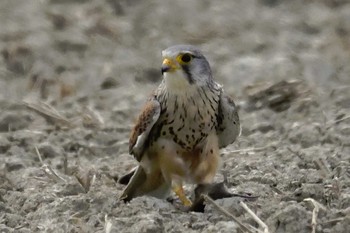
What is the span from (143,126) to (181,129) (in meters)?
0.22

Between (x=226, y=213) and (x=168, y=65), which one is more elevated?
(x=168, y=65)

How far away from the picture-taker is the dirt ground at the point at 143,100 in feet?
20.9

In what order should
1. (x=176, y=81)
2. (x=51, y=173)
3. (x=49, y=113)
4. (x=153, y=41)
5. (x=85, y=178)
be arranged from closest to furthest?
(x=176, y=81) < (x=85, y=178) < (x=51, y=173) < (x=49, y=113) < (x=153, y=41)

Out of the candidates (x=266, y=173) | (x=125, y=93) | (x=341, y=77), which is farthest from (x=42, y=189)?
(x=341, y=77)

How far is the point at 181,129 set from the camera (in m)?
6.75

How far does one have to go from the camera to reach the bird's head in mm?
6723

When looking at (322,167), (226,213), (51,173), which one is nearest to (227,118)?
(322,167)

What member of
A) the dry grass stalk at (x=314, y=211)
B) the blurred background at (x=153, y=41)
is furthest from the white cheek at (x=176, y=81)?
the blurred background at (x=153, y=41)

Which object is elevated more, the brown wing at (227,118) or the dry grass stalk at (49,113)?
the brown wing at (227,118)

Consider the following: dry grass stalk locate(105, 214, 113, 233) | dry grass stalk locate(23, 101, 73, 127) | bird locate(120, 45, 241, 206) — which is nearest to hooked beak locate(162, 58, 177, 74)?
bird locate(120, 45, 241, 206)

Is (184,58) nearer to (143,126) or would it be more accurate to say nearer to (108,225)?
(143,126)

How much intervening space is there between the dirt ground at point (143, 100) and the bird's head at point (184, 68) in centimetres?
66

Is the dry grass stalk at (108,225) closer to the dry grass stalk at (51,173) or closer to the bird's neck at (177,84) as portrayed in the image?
the bird's neck at (177,84)

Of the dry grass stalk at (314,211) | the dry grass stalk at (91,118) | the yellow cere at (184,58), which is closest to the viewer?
the dry grass stalk at (314,211)
